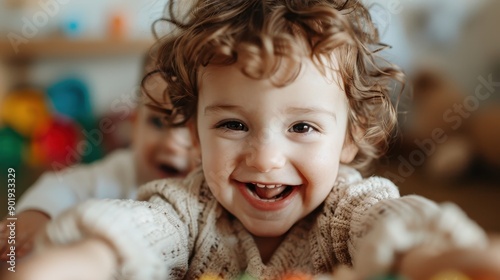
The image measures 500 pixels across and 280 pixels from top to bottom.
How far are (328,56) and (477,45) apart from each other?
5.96 feet

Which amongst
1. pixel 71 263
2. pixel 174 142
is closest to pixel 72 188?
pixel 174 142

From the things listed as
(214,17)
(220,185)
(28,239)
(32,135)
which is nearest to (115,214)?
(220,185)

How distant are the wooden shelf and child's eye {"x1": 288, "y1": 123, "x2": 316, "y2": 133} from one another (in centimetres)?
173

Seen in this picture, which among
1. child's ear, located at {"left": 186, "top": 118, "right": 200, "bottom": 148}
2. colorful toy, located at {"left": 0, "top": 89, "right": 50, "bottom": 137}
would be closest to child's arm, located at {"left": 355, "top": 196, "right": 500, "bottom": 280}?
child's ear, located at {"left": 186, "top": 118, "right": 200, "bottom": 148}

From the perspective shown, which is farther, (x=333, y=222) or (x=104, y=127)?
(x=104, y=127)

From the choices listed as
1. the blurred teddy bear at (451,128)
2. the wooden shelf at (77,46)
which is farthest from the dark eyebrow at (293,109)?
the wooden shelf at (77,46)

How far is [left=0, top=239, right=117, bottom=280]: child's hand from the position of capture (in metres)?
0.47

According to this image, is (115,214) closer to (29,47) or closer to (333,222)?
(333,222)

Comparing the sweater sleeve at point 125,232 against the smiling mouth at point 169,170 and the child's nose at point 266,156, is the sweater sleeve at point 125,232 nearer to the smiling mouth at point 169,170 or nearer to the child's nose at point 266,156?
the child's nose at point 266,156

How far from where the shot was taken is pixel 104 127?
2.27 metres

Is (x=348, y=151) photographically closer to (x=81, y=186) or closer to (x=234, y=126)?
(x=234, y=126)

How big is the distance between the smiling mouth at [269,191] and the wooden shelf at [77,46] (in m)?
1.70

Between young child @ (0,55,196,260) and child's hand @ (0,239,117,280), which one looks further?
young child @ (0,55,196,260)

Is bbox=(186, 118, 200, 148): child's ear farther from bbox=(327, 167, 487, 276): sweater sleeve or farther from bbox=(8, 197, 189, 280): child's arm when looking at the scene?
bbox=(327, 167, 487, 276): sweater sleeve
